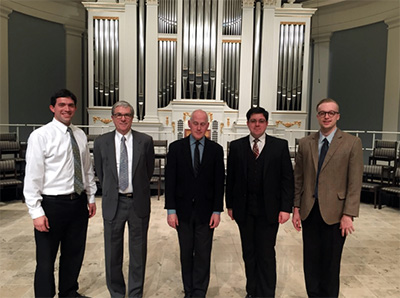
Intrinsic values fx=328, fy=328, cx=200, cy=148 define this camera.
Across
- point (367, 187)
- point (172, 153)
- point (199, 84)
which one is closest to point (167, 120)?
point (199, 84)

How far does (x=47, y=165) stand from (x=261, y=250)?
167 centimetres

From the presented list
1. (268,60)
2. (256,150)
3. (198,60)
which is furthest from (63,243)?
(268,60)

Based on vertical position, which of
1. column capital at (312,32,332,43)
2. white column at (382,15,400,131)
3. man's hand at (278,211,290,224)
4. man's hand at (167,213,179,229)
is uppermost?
column capital at (312,32,332,43)

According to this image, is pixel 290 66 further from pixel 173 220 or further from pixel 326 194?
pixel 173 220

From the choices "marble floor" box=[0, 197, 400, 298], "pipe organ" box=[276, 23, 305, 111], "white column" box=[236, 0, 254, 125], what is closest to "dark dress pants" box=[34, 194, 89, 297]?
"marble floor" box=[0, 197, 400, 298]

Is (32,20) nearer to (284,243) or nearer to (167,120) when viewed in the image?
(167,120)

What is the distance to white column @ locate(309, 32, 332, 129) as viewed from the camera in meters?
10.1

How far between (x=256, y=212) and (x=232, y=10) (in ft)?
22.3

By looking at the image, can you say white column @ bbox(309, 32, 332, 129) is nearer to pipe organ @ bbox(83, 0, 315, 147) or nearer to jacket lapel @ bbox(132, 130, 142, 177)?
pipe organ @ bbox(83, 0, 315, 147)

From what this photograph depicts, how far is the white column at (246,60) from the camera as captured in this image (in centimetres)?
797

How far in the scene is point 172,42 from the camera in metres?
8.10

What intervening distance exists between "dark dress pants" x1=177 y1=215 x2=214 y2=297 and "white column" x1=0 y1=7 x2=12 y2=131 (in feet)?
23.9

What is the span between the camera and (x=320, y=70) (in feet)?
33.6

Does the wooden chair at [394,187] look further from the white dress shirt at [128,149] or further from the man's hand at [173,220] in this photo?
the white dress shirt at [128,149]
